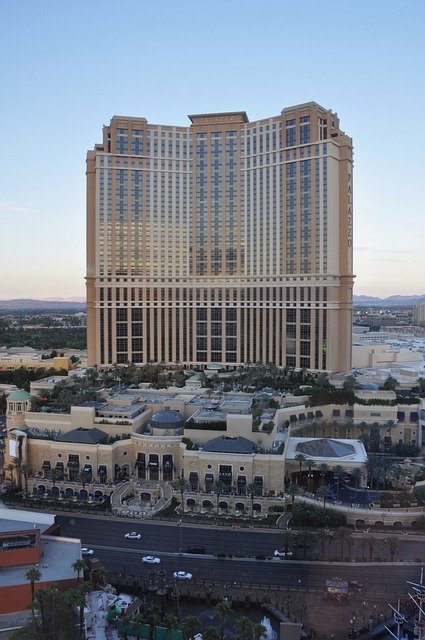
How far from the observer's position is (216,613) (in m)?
38.2

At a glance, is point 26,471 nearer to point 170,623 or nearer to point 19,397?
point 19,397

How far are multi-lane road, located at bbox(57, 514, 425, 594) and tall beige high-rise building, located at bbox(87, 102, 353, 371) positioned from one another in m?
64.7

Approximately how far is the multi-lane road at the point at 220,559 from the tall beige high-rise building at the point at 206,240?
6465 cm

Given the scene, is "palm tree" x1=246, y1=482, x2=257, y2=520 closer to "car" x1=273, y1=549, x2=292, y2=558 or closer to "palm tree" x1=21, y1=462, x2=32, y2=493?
"car" x1=273, y1=549, x2=292, y2=558

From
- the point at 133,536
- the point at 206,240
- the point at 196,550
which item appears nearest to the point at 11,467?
the point at 133,536

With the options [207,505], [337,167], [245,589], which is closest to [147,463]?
[207,505]

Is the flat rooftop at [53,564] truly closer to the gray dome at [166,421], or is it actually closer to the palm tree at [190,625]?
the palm tree at [190,625]

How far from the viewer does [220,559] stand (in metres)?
49.8

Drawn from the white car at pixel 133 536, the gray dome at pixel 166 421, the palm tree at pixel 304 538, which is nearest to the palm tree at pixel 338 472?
the palm tree at pixel 304 538

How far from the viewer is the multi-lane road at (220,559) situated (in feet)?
153

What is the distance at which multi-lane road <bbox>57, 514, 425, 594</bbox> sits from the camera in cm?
4678

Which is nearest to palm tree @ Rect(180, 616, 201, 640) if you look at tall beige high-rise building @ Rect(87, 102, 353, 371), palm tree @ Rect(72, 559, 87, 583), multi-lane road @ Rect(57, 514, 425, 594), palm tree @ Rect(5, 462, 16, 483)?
palm tree @ Rect(72, 559, 87, 583)

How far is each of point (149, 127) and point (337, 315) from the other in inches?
2242

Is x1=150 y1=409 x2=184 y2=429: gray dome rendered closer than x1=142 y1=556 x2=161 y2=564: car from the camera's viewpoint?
No
